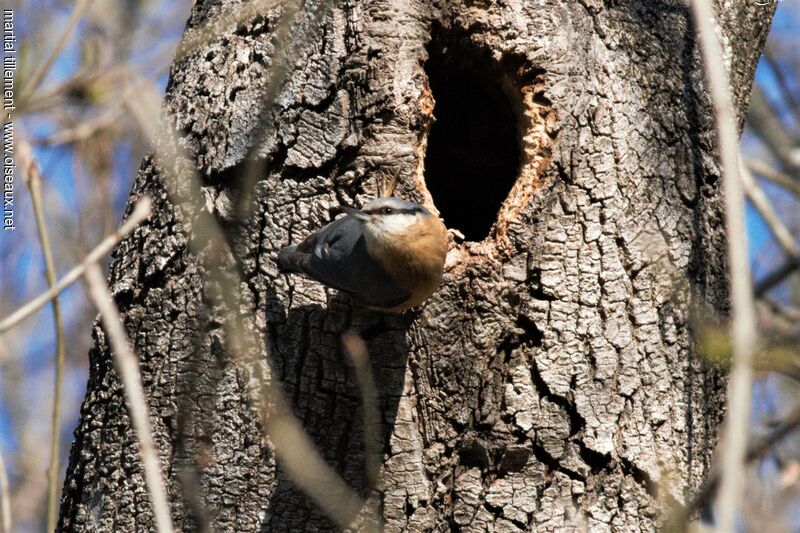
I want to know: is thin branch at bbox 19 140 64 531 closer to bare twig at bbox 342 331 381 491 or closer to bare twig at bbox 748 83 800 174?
bare twig at bbox 342 331 381 491

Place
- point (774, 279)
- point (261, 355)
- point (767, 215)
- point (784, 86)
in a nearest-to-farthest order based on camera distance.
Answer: point (261, 355), point (774, 279), point (767, 215), point (784, 86)

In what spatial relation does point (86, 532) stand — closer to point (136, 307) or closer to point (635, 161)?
point (136, 307)

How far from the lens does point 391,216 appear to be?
281 centimetres

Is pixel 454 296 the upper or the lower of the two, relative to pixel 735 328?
upper

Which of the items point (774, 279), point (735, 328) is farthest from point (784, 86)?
point (735, 328)

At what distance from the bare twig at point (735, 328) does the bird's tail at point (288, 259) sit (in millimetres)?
1531

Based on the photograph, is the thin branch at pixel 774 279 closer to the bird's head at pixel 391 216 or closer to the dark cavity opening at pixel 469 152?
the dark cavity opening at pixel 469 152

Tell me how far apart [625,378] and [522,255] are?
1.55ft

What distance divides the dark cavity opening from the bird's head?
0.68 m

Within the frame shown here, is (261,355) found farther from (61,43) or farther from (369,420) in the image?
(61,43)

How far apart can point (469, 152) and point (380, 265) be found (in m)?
1.01

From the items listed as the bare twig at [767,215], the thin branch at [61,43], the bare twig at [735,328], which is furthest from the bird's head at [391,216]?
the bare twig at [767,215]

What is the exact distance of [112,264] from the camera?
10.1ft

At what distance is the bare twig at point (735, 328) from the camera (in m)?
1.05
